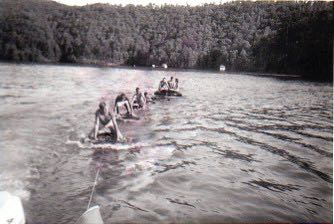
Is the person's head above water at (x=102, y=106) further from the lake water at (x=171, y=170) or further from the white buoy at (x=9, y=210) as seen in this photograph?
the white buoy at (x=9, y=210)

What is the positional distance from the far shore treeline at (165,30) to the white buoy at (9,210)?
645cm

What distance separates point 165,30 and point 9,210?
26.0 metres

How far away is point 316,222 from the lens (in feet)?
17.9

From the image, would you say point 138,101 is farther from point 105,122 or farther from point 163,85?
point 105,122

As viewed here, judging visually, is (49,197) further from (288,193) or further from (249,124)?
(249,124)

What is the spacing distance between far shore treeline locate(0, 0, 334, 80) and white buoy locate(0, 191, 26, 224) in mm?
6450

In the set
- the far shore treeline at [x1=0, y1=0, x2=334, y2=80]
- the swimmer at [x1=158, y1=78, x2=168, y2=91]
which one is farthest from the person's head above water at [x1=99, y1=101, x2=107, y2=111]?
the swimmer at [x1=158, y1=78, x2=168, y2=91]

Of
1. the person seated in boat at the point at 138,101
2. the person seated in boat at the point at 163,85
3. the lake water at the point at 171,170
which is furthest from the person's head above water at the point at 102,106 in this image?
the person seated in boat at the point at 163,85

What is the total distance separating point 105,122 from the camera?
865cm

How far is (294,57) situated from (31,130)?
1119 inches

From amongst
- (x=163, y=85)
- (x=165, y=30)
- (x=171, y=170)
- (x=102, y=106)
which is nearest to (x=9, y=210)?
(x=171, y=170)

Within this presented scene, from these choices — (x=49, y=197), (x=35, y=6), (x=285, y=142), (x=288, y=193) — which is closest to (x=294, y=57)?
(x=285, y=142)

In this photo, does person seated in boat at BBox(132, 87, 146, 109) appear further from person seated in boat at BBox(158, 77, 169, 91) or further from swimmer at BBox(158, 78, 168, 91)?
swimmer at BBox(158, 78, 168, 91)

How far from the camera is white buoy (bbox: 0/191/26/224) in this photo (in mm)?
3336
